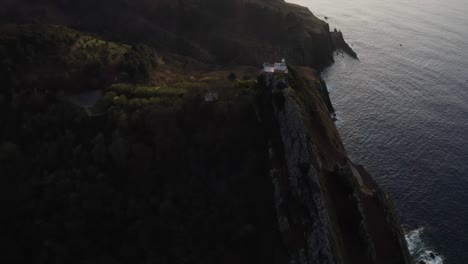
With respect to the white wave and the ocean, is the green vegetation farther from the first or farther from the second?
the ocean

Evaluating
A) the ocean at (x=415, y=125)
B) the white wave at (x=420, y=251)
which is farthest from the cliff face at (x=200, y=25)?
the white wave at (x=420, y=251)

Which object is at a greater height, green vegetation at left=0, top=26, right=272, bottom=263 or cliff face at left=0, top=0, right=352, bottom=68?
cliff face at left=0, top=0, right=352, bottom=68

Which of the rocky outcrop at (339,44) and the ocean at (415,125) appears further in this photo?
the rocky outcrop at (339,44)

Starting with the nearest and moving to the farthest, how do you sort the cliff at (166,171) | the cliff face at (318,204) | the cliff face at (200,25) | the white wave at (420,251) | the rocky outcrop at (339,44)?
1. the cliff face at (318,204)
2. the cliff at (166,171)
3. the white wave at (420,251)
4. the cliff face at (200,25)
5. the rocky outcrop at (339,44)

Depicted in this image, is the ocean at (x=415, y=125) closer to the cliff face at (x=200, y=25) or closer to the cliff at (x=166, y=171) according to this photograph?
the cliff at (x=166, y=171)

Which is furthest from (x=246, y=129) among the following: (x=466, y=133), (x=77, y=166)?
(x=466, y=133)

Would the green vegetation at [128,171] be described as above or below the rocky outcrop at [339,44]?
below

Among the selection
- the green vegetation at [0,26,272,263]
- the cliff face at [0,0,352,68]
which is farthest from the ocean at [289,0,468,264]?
the green vegetation at [0,26,272,263]
